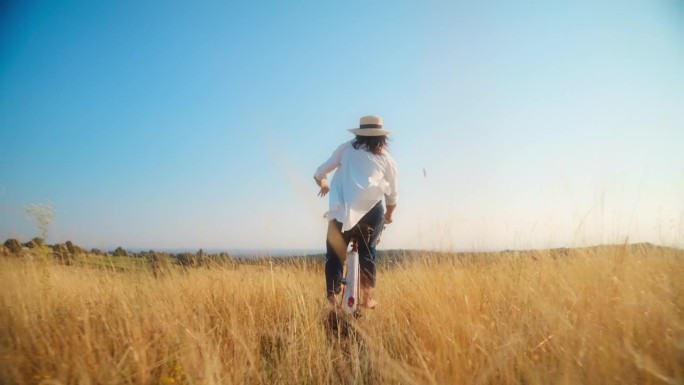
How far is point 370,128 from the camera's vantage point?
3352mm

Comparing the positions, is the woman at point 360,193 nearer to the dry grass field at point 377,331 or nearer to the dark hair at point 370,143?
the dark hair at point 370,143

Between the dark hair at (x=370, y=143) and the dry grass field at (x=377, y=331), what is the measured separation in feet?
4.52

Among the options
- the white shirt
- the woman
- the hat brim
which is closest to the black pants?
the woman

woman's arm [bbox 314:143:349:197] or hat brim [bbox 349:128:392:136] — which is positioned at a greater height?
hat brim [bbox 349:128:392:136]

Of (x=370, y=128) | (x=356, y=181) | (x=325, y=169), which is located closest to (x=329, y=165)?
(x=325, y=169)

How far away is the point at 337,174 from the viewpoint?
342 cm

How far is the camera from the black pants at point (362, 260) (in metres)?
3.30

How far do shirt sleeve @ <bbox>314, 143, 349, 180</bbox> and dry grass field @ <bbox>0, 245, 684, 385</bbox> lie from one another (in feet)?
4.08

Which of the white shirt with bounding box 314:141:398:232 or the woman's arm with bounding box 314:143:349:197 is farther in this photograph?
the woman's arm with bounding box 314:143:349:197

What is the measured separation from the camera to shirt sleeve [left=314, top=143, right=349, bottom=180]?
3.47m

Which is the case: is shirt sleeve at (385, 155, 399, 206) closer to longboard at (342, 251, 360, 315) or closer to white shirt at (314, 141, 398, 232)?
white shirt at (314, 141, 398, 232)

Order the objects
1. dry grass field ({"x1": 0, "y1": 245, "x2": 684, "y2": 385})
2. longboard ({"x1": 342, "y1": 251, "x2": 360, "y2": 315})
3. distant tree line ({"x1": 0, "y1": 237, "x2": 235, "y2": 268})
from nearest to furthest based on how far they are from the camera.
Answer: dry grass field ({"x1": 0, "y1": 245, "x2": 684, "y2": 385}) < longboard ({"x1": 342, "y1": 251, "x2": 360, "y2": 315}) < distant tree line ({"x1": 0, "y1": 237, "x2": 235, "y2": 268})

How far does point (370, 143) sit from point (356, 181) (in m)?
0.43

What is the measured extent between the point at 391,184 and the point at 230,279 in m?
2.12
